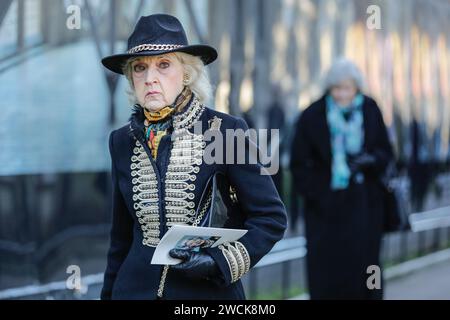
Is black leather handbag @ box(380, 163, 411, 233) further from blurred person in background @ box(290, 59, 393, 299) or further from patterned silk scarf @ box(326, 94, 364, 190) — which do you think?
patterned silk scarf @ box(326, 94, 364, 190)

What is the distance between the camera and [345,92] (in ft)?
22.6

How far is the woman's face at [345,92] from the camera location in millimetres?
6863

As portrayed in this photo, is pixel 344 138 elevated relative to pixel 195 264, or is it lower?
elevated

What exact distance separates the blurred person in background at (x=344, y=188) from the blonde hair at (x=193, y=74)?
3.55 m

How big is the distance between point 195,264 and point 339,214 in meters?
3.91

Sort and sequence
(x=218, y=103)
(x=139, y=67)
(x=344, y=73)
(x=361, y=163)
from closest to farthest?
1. (x=139, y=67)
2. (x=361, y=163)
3. (x=344, y=73)
4. (x=218, y=103)

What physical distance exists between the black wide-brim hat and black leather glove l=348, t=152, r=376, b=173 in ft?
11.7

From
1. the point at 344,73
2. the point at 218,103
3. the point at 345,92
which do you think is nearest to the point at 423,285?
the point at 345,92

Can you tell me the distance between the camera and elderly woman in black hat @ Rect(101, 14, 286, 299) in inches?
124

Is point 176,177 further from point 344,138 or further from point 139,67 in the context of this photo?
point 344,138

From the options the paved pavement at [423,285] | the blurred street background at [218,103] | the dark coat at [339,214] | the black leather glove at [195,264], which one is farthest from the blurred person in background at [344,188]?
the black leather glove at [195,264]

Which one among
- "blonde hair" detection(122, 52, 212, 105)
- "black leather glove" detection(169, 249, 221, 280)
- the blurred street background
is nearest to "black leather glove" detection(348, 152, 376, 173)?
the blurred street background
